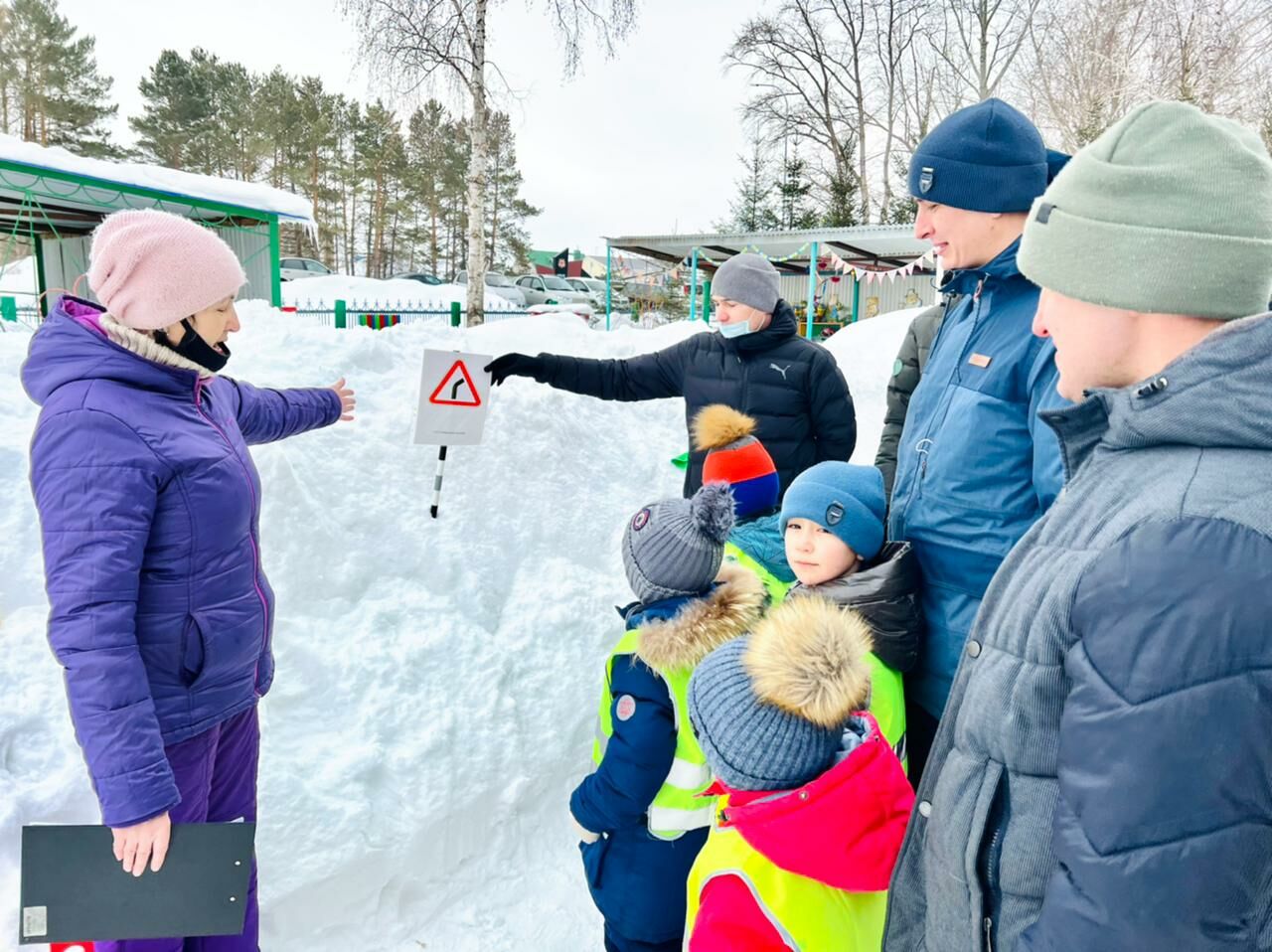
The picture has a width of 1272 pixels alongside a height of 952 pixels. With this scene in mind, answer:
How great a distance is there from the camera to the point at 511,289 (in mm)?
27625

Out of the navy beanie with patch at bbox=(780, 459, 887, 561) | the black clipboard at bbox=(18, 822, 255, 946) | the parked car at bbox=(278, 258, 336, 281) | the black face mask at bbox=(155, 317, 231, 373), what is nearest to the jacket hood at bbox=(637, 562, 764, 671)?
the navy beanie with patch at bbox=(780, 459, 887, 561)

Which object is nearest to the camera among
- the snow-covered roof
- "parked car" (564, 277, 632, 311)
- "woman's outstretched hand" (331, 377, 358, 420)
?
"woman's outstretched hand" (331, 377, 358, 420)

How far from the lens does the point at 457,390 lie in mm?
4656

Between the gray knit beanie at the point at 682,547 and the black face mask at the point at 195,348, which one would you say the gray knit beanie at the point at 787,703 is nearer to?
the gray knit beanie at the point at 682,547

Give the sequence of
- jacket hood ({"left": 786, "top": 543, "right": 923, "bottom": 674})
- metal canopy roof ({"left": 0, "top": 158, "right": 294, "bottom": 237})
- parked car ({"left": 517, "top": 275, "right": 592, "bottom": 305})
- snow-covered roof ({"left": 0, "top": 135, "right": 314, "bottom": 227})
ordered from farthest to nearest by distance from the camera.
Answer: parked car ({"left": 517, "top": 275, "right": 592, "bottom": 305}), metal canopy roof ({"left": 0, "top": 158, "right": 294, "bottom": 237}), snow-covered roof ({"left": 0, "top": 135, "right": 314, "bottom": 227}), jacket hood ({"left": 786, "top": 543, "right": 923, "bottom": 674})

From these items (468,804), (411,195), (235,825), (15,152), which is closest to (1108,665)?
(235,825)

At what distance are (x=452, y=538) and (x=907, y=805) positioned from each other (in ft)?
12.0

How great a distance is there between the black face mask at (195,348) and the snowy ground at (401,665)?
1795mm

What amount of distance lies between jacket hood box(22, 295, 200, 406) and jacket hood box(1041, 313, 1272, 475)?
1987 mm

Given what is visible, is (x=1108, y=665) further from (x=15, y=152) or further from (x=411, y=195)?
(x=411, y=195)

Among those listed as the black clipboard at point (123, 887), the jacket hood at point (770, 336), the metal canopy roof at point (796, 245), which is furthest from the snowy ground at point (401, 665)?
the metal canopy roof at point (796, 245)

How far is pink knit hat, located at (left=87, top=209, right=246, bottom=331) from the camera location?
1913 mm

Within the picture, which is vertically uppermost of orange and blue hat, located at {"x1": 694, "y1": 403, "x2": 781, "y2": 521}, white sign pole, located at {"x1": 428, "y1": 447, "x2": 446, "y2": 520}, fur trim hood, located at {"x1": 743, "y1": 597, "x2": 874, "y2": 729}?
orange and blue hat, located at {"x1": 694, "y1": 403, "x2": 781, "y2": 521}

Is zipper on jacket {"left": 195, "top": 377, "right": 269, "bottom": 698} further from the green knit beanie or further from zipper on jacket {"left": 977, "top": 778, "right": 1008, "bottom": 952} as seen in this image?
the green knit beanie
